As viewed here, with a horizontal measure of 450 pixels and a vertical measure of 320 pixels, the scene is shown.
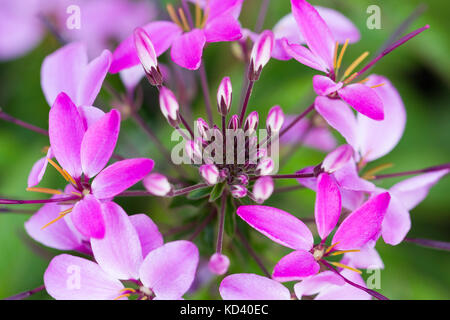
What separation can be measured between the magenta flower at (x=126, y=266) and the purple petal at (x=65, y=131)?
11 cm

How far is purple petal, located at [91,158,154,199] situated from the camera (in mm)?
696

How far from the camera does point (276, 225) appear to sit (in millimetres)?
705

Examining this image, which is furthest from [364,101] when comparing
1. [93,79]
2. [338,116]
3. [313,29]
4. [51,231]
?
[51,231]

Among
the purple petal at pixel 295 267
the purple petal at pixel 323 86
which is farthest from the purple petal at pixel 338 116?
the purple petal at pixel 295 267

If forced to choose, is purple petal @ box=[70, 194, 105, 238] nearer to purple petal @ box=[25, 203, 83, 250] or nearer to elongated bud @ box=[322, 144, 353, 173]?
purple petal @ box=[25, 203, 83, 250]

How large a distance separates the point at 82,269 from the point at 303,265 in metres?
0.35

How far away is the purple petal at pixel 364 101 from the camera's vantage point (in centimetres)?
75

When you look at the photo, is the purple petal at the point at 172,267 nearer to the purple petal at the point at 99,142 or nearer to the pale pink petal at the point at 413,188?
the purple petal at the point at 99,142

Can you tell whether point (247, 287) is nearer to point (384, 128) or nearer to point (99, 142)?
point (99, 142)

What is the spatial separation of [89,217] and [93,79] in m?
0.25

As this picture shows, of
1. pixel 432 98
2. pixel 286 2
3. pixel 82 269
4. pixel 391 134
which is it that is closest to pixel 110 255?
pixel 82 269

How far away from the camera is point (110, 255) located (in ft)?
2.35
